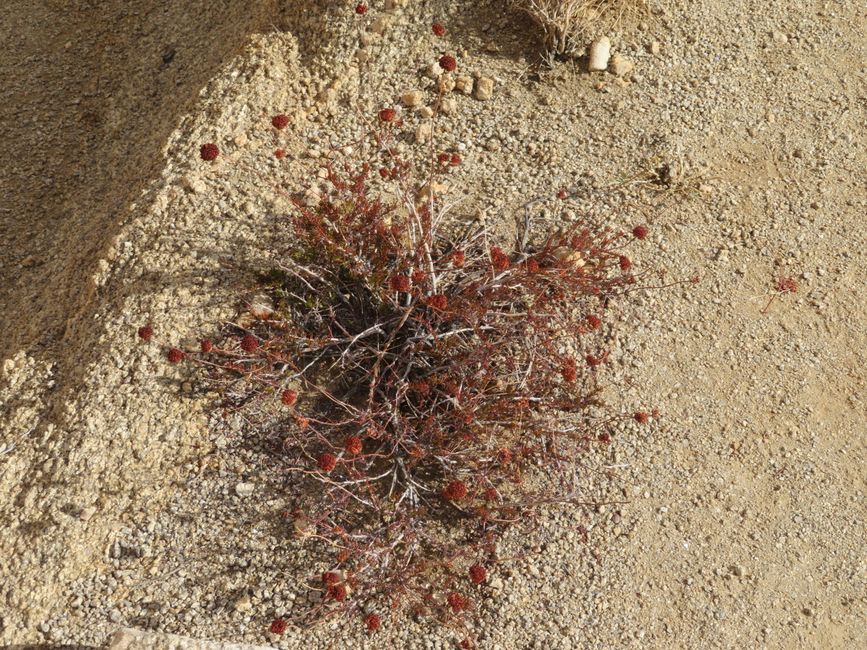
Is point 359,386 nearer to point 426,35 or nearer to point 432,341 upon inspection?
point 432,341

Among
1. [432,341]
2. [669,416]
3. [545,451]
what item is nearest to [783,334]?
[669,416]

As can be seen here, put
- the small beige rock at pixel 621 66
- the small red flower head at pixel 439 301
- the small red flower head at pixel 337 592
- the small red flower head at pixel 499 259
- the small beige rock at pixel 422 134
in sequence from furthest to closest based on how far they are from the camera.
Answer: the small beige rock at pixel 621 66, the small beige rock at pixel 422 134, the small red flower head at pixel 499 259, the small red flower head at pixel 439 301, the small red flower head at pixel 337 592

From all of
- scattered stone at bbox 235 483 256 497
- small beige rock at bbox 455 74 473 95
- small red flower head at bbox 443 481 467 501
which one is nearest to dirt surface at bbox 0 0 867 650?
scattered stone at bbox 235 483 256 497

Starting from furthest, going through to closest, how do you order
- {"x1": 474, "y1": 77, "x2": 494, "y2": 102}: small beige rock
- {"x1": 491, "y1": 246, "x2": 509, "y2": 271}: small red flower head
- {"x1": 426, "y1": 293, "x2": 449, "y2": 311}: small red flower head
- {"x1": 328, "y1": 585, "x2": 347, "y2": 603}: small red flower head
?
1. {"x1": 474, "y1": 77, "x2": 494, "y2": 102}: small beige rock
2. {"x1": 491, "y1": 246, "x2": 509, "y2": 271}: small red flower head
3. {"x1": 426, "y1": 293, "x2": 449, "y2": 311}: small red flower head
4. {"x1": 328, "y1": 585, "x2": 347, "y2": 603}: small red flower head

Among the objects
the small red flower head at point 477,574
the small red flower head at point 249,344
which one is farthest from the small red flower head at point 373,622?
the small red flower head at point 249,344

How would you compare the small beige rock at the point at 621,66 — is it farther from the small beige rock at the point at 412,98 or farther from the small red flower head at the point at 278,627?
the small red flower head at the point at 278,627

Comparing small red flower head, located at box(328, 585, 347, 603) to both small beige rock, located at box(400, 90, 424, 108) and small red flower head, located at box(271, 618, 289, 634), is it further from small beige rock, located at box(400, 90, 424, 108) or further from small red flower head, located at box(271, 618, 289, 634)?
small beige rock, located at box(400, 90, 424, 108)
